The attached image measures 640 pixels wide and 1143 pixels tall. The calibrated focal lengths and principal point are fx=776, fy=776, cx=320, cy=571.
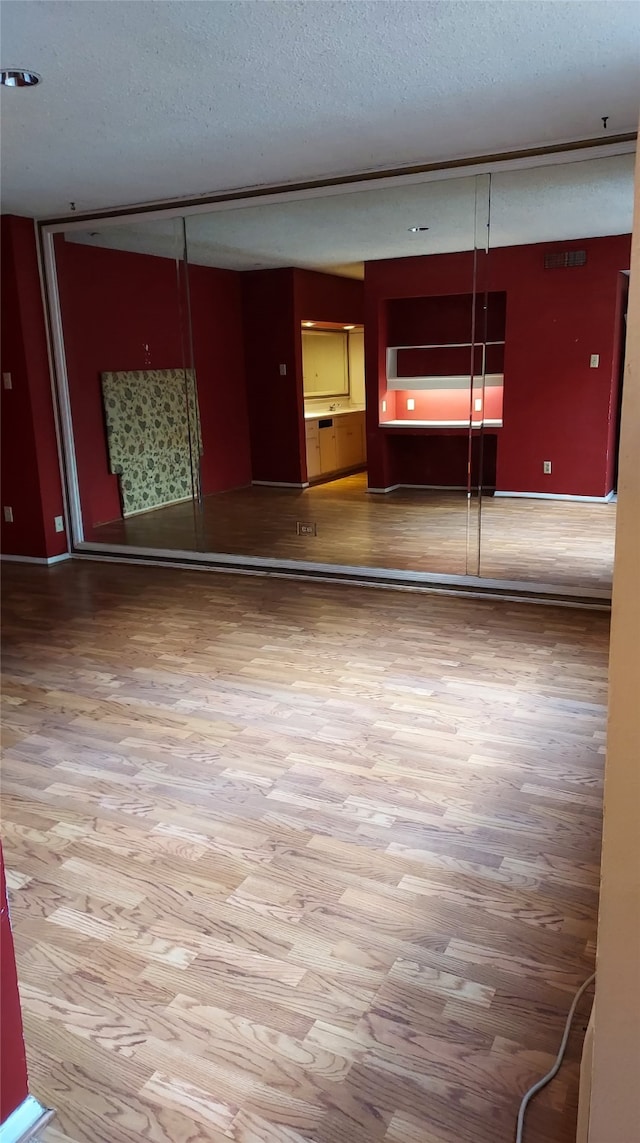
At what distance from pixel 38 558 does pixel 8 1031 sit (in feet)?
16.2

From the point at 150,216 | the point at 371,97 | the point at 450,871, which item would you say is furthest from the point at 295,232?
the point at 450,871

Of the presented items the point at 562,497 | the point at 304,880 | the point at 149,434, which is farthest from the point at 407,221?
the point at 304,880

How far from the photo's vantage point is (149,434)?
22.7 ft

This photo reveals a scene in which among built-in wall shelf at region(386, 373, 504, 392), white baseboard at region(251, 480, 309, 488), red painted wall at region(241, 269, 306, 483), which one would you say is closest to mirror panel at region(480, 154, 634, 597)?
built-in wall shelf at region(386, 373, 504, 392)

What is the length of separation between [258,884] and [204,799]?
501mm

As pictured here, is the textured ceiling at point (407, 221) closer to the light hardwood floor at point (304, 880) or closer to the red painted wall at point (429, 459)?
the red painted wall at point (429, 459)

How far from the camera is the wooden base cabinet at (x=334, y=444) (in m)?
8.96

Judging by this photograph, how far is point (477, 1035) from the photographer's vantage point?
169 centimetres

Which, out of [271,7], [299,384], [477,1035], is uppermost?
[271,7]

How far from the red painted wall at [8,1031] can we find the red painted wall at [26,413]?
15.8 ft

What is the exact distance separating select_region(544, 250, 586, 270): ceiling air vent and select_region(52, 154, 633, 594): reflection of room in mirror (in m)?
0.01

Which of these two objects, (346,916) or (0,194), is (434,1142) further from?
(0,194)

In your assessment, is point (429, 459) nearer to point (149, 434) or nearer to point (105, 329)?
point (149, 434)

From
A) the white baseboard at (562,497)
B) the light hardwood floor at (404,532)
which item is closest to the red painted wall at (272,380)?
the light hardwood floor at (404,532)
